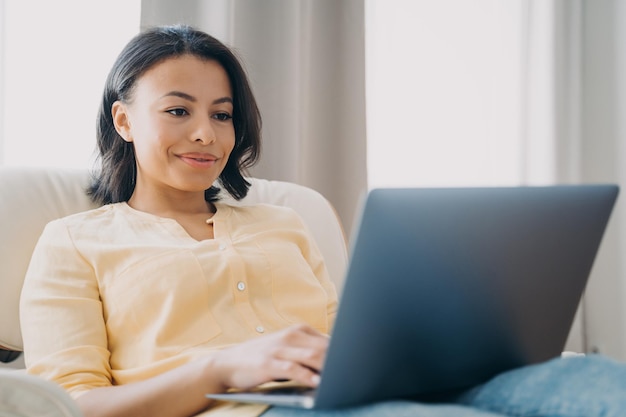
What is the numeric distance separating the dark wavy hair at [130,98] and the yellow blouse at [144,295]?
0.11 meters

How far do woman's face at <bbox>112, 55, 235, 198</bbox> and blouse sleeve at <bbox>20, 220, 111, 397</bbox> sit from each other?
0.22 metres

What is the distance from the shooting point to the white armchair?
4.46 ft

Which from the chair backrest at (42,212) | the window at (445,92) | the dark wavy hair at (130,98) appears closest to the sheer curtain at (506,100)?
the window at (445,92)

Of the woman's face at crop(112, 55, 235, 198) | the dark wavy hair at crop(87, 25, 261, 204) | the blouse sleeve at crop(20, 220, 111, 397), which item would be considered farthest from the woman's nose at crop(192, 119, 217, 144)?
the blouse sleeve at crop(20, 220, 111, 397)

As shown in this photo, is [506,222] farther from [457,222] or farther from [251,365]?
[251,365]

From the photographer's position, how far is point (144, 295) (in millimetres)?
1243

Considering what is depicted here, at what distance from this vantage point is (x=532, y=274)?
976mm

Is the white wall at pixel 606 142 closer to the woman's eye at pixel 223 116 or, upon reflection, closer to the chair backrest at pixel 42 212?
the chair backrest at pixel 42 212

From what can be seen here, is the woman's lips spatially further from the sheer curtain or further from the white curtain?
the sheer curtain

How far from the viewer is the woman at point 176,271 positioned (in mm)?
1031

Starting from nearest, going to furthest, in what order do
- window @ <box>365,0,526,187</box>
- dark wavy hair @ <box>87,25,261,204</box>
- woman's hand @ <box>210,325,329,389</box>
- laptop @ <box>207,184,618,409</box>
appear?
laptop @ <box>207,184,618,409</box> → woman's hand @ <box>210,325,329,389</box> → dark wavy hair @ <box>87,25,261,204</box> → window @ <box>365,0,526,187</box>

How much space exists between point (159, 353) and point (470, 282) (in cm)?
51

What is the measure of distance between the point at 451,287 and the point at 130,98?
31.0 inches

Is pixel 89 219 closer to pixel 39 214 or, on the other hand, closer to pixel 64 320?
pixel 39 214
